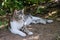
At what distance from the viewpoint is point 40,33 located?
4426 mm

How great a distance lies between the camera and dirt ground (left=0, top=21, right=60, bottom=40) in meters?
4.24

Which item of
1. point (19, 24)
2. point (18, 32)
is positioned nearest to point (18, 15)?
point (19, 24)

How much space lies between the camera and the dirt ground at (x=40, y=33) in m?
4.24

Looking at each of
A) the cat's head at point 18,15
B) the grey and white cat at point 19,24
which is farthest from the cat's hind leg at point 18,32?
the cat's head at point 18,15

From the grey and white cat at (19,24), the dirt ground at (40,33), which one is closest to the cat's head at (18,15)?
the grey and white cat at (19,24)

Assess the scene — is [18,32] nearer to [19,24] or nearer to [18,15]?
[19,24]

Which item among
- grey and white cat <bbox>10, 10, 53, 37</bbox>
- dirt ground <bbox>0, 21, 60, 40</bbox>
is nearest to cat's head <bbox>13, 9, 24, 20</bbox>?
grey and white cat <bbox>10, 10, 53, 37</bbox>

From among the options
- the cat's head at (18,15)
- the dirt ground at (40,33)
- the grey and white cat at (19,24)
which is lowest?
the dirt ground at (40,33)

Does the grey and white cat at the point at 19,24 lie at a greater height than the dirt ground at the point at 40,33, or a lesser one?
greater

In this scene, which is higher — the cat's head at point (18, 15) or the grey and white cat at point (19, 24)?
the cat's head at point (18, 15)

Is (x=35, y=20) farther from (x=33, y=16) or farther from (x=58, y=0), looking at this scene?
(x=58, y=0)

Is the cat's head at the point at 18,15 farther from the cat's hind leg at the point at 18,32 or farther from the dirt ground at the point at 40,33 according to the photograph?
the dirt ground at the point at 40,33

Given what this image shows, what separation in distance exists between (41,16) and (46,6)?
0.68 m

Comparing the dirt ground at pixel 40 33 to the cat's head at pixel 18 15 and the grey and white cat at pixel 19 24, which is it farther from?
the cat's head at pixel 18 15
